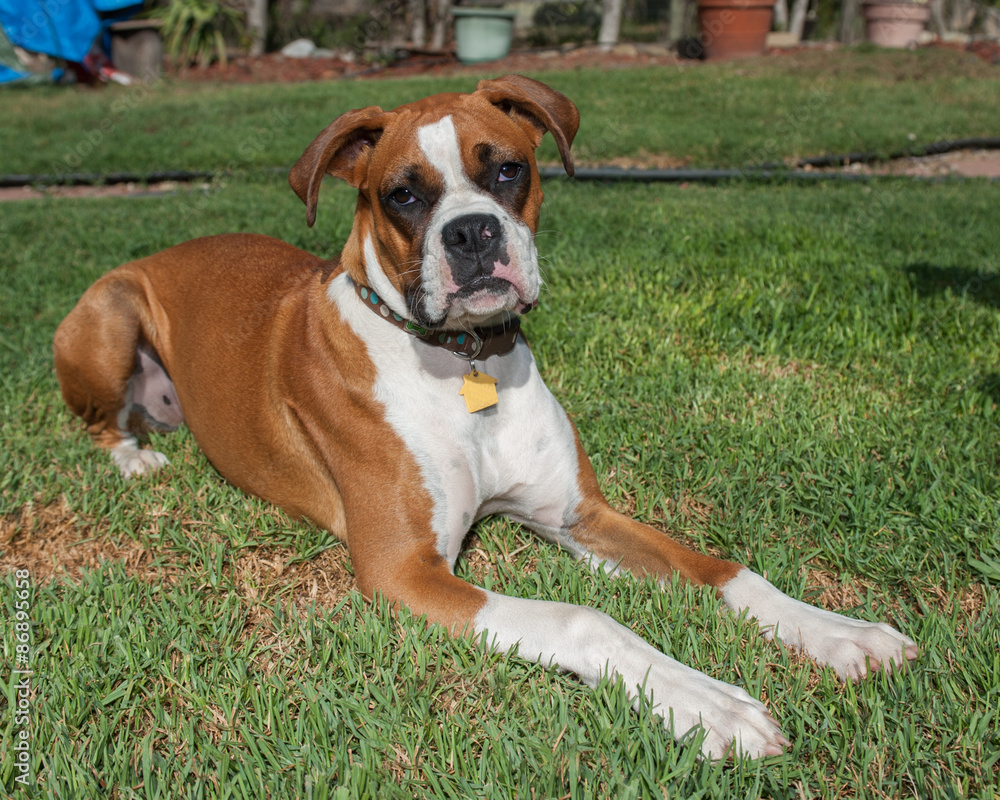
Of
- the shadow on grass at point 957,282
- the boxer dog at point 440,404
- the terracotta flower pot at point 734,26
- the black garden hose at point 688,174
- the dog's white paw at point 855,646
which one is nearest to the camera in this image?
the dog's white paw at point 855,646

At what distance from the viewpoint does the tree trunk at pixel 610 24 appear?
15344mm

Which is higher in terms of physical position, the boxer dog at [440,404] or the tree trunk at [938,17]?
the tree trunk at [938,17]

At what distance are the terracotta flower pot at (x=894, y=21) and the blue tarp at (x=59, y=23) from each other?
13894 mm

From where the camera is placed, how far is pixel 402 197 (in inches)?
107

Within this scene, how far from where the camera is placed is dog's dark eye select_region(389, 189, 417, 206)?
272cm

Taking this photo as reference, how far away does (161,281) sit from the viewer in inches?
150

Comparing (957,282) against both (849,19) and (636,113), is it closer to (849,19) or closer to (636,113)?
(636,113)

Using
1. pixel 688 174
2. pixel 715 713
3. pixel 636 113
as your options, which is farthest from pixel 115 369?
pixel 636 113

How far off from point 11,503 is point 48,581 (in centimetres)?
68

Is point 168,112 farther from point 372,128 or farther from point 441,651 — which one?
point 441,651

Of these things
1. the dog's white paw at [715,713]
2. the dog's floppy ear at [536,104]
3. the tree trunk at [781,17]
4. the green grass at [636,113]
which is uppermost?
the tree trunk at [781,17]

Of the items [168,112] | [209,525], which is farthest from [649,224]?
[168,112]

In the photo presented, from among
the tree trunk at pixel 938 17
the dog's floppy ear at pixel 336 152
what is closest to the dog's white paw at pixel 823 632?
the dog's floppy ear at pixel 336 152

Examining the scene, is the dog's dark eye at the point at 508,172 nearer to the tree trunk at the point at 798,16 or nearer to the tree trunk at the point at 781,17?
the tree trunk at the point at 798,16
